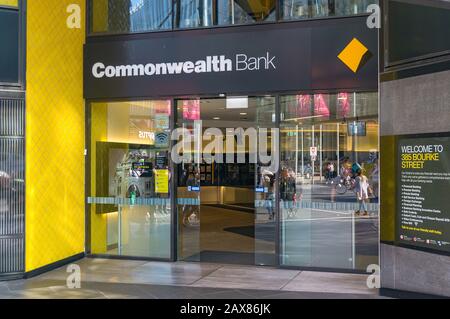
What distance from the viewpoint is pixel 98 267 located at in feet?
25.7

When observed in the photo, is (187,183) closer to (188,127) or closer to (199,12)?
(188,127)

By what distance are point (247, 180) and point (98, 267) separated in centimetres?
1116

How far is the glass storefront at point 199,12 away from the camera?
7.54m

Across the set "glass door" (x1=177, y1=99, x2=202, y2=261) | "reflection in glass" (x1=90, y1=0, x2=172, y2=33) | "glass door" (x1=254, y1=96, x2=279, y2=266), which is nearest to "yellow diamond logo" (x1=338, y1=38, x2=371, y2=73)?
"glass door" (x1=254, y1=96, x2=279, y2=266)

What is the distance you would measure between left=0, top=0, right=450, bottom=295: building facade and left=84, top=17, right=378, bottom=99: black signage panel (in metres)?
0.02

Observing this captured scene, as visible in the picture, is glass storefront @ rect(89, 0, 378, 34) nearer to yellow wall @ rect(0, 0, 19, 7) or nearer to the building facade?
the building facade

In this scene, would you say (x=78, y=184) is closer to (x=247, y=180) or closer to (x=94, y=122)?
(x=94, y=122)

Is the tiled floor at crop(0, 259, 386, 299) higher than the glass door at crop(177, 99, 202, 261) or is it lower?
lower

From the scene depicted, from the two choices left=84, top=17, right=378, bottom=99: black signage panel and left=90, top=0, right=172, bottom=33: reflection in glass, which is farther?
left=90, top=0, right=172, bottom=33: reflection in glass

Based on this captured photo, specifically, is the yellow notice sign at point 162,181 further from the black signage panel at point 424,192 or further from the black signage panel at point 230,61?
the black signage panel at point 424,192

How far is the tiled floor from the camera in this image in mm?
6207

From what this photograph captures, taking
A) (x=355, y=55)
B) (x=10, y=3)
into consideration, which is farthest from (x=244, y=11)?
(x=10, y=3)

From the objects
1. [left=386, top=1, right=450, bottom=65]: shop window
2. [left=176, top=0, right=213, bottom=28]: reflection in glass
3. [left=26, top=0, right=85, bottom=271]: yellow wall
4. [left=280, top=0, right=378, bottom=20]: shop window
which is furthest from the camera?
[left=176, top=0, right=213, bottom=28]: reflection in glass

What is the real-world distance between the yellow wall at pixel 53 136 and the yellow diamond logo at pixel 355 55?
171 inches
